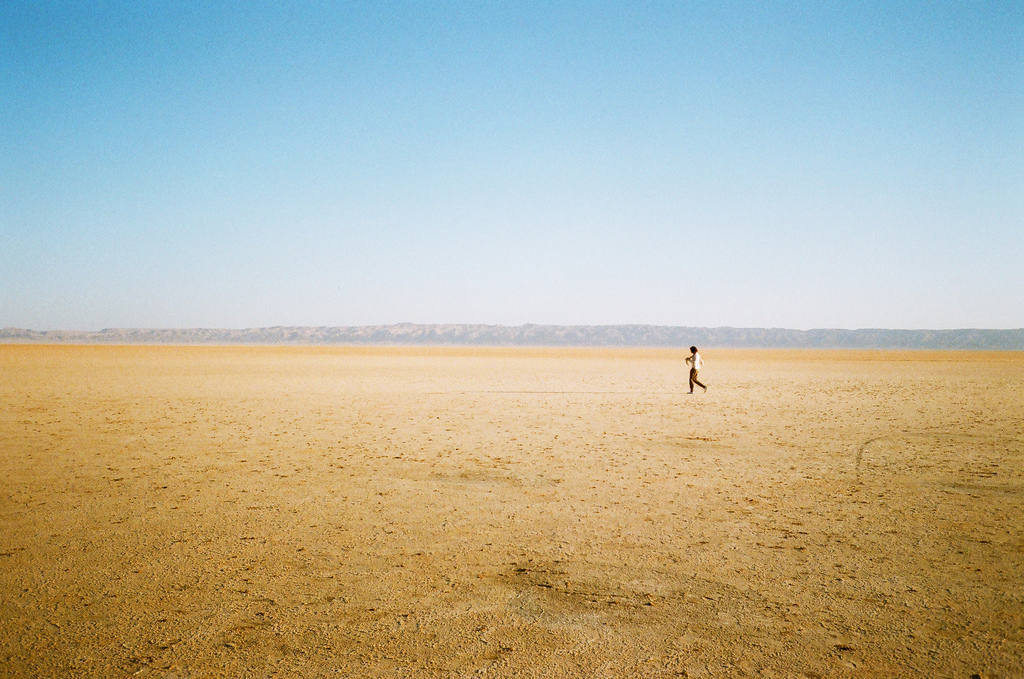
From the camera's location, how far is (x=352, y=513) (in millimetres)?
6617

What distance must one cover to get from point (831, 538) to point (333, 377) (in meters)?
25.7

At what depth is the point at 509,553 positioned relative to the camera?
5.41m

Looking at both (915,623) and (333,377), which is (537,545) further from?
(333,377)

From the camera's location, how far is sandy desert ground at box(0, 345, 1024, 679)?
367 centimetres

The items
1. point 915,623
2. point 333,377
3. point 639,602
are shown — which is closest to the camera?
point 915,623

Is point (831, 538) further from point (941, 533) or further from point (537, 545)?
point (537, 545)

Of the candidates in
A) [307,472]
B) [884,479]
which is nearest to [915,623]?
[884,479]

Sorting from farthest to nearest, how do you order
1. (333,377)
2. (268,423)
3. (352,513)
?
(333,377)
(268,423)
(352,513)

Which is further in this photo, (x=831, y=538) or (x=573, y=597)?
(x=831, y=538)

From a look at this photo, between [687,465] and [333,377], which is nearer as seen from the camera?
[687,465]

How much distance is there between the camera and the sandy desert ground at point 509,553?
3674 millimetres

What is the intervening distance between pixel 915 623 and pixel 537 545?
288cm

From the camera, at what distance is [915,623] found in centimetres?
404

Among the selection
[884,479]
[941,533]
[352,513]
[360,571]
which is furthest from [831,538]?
[352,513]
